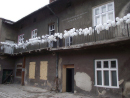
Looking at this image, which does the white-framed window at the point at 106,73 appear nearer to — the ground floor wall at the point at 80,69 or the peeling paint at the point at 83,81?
the ground floor wall at the point at 80,69

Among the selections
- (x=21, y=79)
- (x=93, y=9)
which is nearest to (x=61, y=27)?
(x=93, y=9)

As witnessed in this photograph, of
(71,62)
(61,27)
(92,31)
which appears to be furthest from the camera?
(61,27)

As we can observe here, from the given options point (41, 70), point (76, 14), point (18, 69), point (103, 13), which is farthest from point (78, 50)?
point (18, 69)

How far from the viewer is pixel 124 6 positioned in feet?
26.0

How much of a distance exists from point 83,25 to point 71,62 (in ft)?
9.83

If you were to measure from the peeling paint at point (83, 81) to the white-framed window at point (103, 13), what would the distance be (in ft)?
12.6

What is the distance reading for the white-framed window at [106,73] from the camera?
7825 mm

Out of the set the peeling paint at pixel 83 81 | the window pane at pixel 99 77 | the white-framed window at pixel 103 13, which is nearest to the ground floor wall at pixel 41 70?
the peeling paint at pixel 83 81

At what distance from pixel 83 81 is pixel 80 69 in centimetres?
88

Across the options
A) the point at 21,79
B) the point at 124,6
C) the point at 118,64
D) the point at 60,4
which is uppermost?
the point at 60,4

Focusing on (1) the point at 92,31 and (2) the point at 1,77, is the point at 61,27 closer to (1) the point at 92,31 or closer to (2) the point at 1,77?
(1) the point at 92,31

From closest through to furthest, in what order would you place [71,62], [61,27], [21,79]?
[71,62] → [61,27] → [21,79]

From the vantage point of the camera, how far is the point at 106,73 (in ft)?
27.0

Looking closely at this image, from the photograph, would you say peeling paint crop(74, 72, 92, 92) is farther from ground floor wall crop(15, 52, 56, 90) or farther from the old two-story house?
ground floor wall crop(15, 52, 56, 90)
